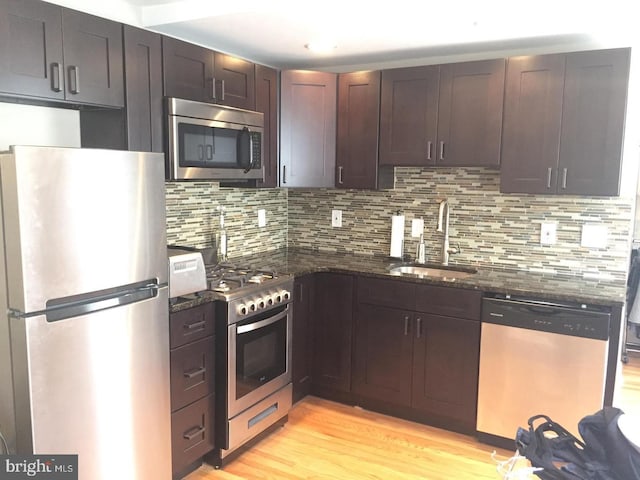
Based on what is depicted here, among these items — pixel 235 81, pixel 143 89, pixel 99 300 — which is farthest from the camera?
pixel 235 81

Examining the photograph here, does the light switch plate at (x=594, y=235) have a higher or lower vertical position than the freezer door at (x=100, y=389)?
higher

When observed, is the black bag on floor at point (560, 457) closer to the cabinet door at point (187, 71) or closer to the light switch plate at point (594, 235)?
the light switch plate at point (594, 235)

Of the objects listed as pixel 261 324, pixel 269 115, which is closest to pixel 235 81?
pixel 269 115

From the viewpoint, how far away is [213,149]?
113 inches

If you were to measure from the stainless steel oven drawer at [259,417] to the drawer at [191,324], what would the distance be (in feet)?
1.70

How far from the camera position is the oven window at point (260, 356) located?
8.97 feet

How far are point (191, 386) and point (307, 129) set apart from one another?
1.90 metres

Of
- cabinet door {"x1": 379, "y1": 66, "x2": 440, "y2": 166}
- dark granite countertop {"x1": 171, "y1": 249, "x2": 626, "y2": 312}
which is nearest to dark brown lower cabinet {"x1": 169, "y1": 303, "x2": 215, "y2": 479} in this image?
dark granite countertop {"x1": 171, "y1": 249, "x2": 626, "y2": 312}

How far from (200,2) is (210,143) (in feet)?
2.37

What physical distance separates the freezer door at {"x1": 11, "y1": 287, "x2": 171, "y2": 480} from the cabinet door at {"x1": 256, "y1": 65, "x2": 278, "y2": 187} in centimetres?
139

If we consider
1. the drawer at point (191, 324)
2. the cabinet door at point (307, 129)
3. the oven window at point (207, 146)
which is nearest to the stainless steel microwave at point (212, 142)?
the oven window at point (207, 146)

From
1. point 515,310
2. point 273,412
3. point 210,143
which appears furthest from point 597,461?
point 210,143

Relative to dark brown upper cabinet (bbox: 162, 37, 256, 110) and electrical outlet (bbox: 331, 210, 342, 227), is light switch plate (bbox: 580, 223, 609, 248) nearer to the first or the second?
electrical outlet (bbox: 331, 210, 342, 227)

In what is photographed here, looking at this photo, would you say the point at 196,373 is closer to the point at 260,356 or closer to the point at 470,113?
the point at 260,356
